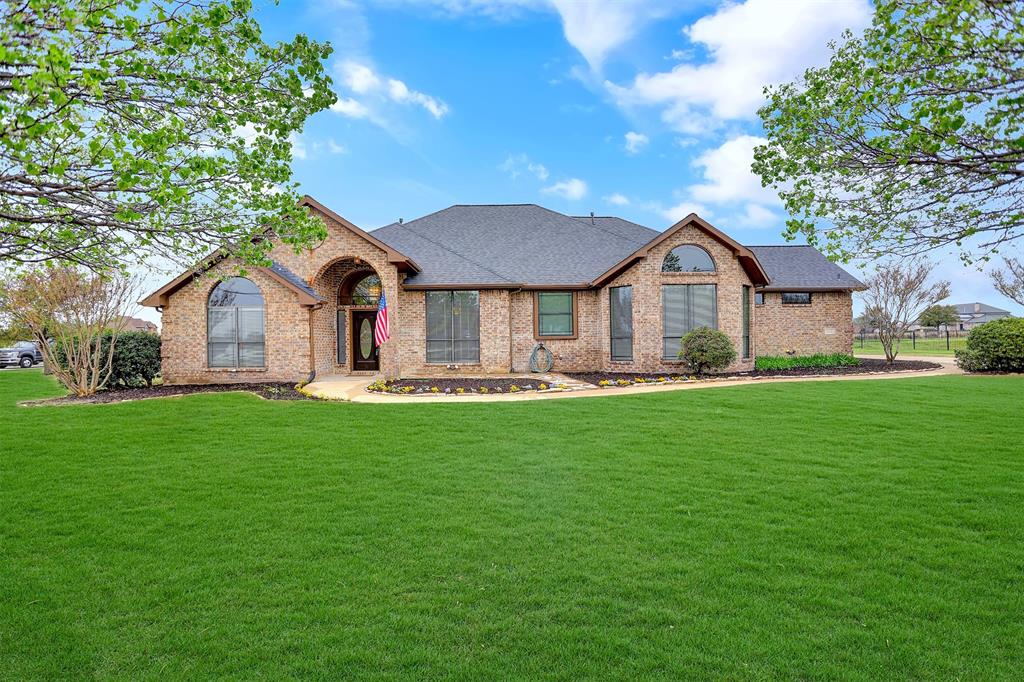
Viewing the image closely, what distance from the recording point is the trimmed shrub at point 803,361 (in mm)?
21580

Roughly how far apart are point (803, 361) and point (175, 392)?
21.9 m

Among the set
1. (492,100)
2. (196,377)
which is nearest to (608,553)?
(492,100)

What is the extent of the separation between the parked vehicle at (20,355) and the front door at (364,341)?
23950mm

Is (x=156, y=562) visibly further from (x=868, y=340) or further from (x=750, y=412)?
(x=868, y=340)

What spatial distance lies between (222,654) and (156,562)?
6.00 ft

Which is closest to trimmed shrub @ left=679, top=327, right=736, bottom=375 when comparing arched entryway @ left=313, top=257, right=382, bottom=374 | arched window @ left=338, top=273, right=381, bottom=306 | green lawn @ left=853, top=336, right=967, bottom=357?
arched entryway @ left=313, top=257, right=382, bottom=374

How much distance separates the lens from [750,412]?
36.8 feet

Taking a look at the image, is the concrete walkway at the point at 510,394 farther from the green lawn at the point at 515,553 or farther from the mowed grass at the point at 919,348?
the mowed grass at the point at 919,348

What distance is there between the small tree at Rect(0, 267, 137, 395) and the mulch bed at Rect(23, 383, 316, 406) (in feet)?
2.05

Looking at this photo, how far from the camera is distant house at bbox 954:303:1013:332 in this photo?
290 ft

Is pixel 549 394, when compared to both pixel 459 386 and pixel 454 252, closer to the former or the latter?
pixel 459 386

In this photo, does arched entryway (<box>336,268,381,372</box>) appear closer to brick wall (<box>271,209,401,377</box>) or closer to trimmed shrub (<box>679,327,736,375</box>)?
brick wall (<box>271,209,401,377</box>)

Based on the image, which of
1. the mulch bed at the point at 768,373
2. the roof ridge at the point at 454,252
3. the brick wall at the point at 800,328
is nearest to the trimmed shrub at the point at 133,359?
the roof ridge at the point at 454,252

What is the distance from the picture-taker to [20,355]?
32375 mm
